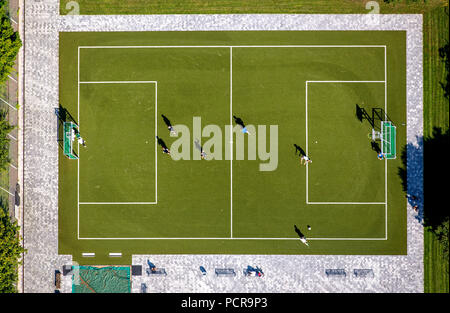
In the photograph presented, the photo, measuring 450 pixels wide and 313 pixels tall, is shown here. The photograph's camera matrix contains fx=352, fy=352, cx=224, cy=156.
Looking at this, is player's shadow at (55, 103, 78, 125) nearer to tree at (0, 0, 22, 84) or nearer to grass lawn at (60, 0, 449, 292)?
tree at (0, 0, 22, 84)

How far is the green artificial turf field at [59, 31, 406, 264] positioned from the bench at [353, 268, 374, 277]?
3.91 feet

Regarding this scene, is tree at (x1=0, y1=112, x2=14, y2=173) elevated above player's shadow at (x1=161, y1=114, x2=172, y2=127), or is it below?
below

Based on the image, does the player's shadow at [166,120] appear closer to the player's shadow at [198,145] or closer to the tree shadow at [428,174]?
the player's shadow at [198,145]

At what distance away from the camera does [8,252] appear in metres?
19.8

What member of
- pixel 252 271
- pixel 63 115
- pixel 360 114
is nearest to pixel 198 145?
pixel 252 271

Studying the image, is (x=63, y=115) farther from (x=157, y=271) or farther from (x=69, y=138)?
(x=157, y=271)

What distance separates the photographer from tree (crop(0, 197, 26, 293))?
773 inches

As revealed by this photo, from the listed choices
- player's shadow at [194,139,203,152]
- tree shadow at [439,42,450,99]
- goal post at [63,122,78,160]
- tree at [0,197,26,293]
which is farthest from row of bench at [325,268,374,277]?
tree at [0,197,26,293]

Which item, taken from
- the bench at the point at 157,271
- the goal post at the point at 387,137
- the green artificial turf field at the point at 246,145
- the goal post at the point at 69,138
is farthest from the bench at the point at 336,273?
the goal post at the point at 69,138

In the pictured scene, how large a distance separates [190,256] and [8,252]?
10.2 metres

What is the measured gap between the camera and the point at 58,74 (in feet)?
70.3

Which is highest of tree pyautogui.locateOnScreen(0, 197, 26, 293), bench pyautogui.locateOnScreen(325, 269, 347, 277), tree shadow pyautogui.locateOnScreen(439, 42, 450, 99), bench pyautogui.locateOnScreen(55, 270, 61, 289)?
tree shadow pyautogui.locateOnScreen(439, 42, 450, 99)

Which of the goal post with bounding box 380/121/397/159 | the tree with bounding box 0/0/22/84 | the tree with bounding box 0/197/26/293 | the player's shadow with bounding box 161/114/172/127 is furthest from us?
the player's shadow with bounding box 161/114/172/127

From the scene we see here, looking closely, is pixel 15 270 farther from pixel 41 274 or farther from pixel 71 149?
pixel 71 149
